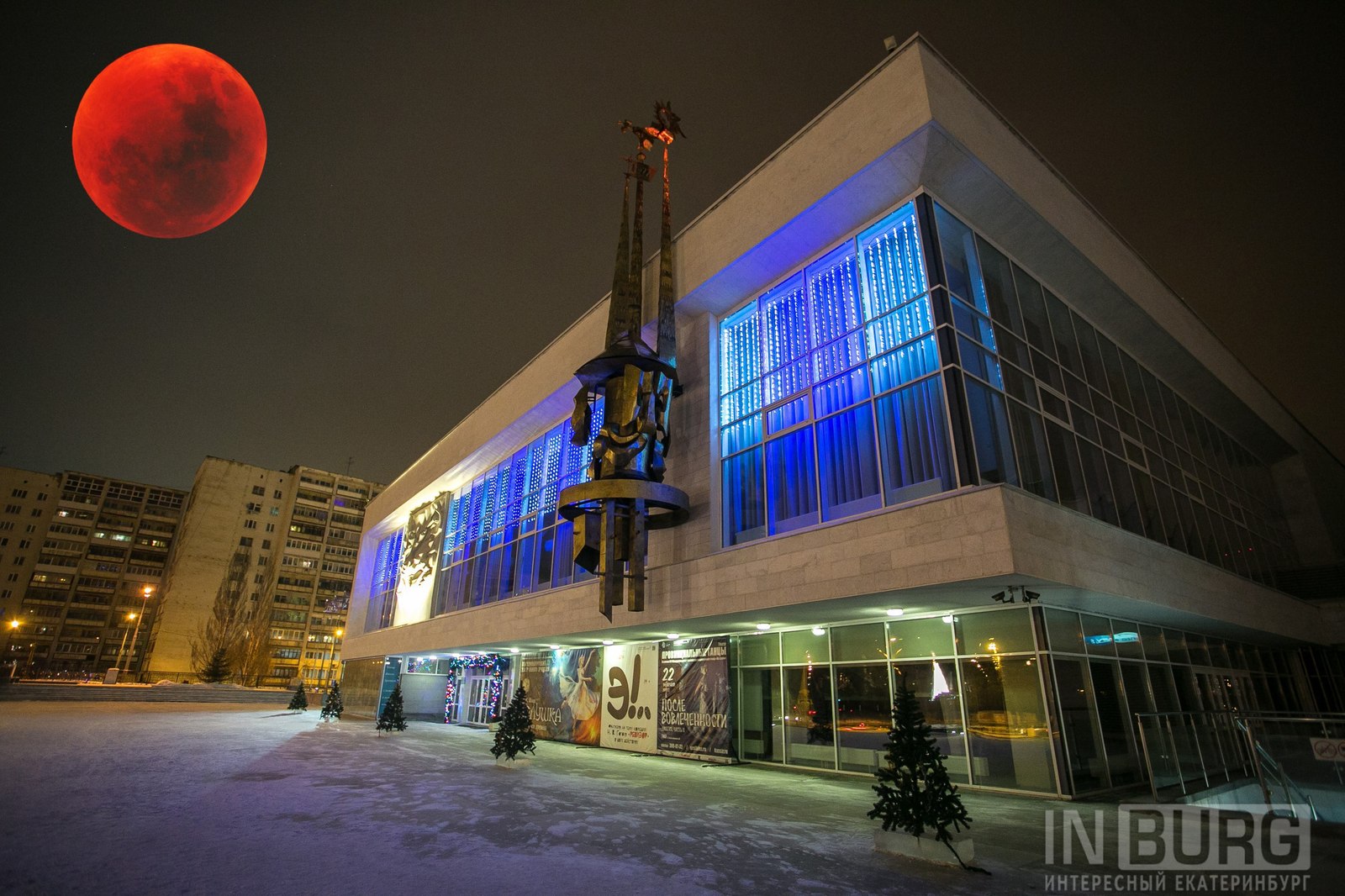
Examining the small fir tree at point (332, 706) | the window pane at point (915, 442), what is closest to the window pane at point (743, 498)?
the window pane at point (915, 442)

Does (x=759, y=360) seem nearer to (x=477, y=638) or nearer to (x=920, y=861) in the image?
(x=920, y=861)

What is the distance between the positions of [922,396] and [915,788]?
8335mm

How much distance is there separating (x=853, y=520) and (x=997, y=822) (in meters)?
5.80

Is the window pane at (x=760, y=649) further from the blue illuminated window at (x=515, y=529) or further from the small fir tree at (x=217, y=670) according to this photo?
the small fir tree at (x=217, y=670)

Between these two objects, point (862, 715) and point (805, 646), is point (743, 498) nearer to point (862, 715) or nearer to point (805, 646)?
point (805, 646)

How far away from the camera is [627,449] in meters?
18.0

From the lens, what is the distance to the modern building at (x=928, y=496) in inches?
507

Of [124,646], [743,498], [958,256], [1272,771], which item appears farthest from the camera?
[124,646]

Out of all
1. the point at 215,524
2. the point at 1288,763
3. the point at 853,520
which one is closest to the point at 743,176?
the point at 853,520

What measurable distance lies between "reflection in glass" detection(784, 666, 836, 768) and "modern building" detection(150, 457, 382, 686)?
75.1m

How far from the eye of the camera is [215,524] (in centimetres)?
8675

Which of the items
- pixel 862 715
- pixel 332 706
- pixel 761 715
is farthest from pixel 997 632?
pixel 332 706

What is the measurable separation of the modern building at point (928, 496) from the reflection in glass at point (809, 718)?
7cm

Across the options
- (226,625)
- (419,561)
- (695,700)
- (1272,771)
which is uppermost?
(419,561)
